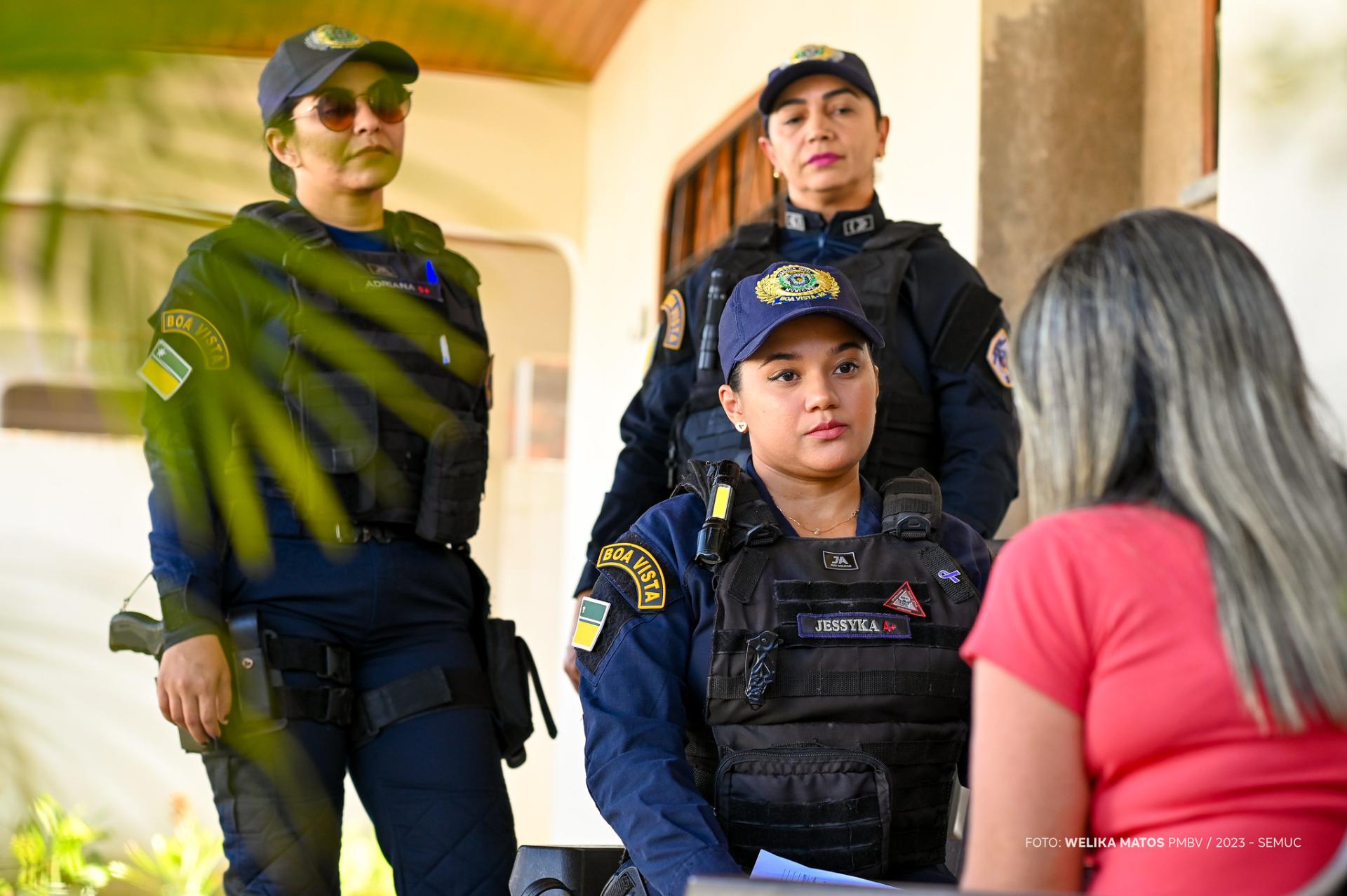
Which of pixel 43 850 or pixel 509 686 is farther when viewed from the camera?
pixel 509 686

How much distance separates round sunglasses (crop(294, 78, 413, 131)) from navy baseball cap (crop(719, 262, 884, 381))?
53cm

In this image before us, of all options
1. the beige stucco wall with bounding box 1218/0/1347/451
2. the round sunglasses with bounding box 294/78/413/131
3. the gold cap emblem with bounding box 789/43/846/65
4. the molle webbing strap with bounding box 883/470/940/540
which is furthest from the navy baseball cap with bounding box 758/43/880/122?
the molle webbing strap with bounding box 883/470/940/540

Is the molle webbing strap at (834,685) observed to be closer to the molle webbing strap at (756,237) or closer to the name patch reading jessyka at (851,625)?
the name patch reading jessyka at (851,625)

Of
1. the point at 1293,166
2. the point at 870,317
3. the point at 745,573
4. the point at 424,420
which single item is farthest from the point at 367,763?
the point at 1293,166

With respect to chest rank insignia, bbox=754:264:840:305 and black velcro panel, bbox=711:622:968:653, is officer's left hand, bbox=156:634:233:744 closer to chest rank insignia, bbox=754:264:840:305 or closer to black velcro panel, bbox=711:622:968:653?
black velcro panel, bbox=711:622:968:653

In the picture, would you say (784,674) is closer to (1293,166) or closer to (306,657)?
(306,657)

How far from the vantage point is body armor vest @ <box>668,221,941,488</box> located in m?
2.32

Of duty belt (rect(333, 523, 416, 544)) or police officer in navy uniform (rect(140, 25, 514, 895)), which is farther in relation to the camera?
duty belt (rect(333, 523, 416, 544))

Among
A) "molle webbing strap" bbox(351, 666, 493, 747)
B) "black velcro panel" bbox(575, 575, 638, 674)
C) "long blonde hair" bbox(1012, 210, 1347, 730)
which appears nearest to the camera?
"long blonde hair" bbox(1012, 210, 1347, 730)

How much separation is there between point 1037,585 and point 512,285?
54 centimetres

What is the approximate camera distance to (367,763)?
2.29m

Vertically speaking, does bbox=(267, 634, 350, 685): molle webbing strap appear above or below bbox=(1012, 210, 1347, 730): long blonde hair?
below

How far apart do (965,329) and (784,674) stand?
91 centimetres

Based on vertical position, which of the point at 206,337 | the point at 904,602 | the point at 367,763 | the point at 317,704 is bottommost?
the point at 367,763
